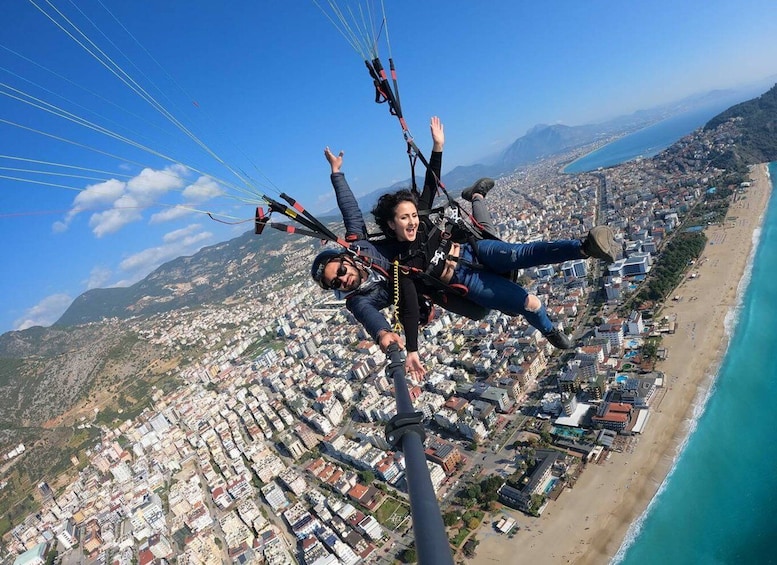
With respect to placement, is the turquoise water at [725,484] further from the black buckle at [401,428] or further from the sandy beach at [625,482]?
the black buckle at [401,428]

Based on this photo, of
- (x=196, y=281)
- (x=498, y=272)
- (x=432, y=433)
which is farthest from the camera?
(x=196, y=281)

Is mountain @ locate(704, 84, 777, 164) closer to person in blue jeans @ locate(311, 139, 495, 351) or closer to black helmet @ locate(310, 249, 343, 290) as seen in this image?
person in blue jeans @ locate(311, 139, 495, 351)

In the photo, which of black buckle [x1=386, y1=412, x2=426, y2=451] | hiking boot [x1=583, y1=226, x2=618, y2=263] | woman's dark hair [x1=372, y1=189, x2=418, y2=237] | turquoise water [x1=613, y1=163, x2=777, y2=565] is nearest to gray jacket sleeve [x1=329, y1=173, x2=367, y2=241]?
woman's dark hair [x1=372, y1=189, x2=418, y2=237]

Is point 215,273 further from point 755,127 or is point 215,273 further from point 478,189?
point 478,189

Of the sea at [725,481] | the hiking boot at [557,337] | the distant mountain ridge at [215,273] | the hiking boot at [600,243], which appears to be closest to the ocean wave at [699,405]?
the sea at [725,481]

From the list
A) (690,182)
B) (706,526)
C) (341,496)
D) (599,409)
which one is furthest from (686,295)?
(690,182)

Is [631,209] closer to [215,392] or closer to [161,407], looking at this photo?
[215,392]

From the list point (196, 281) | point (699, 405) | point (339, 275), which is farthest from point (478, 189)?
point (196, 281)
